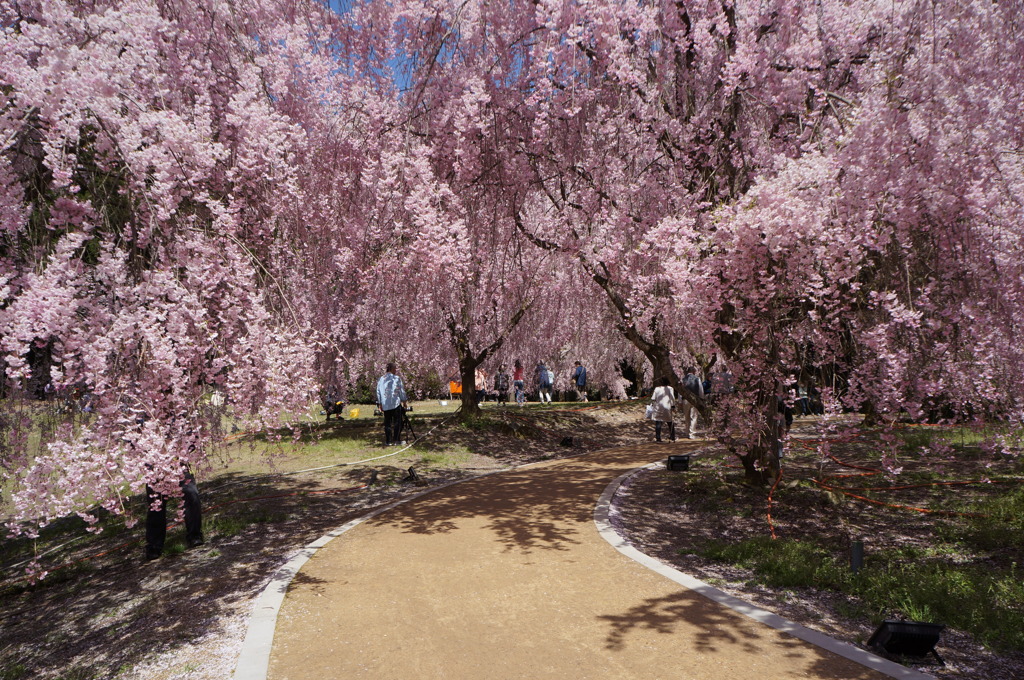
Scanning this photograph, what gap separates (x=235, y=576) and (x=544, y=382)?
76.3 ft

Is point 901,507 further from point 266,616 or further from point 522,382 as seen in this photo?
point 522,382

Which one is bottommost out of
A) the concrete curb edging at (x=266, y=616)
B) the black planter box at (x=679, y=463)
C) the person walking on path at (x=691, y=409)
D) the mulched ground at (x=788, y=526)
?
the mulched ground at (x=788, y=526)

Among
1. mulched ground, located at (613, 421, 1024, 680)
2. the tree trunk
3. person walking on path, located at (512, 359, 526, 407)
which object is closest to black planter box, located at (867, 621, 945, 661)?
mulched ground, located at (613, 421, 1024, 680)

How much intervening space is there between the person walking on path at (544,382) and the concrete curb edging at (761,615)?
2027 cm

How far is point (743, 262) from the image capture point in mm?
7184

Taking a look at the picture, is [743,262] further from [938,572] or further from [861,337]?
[938,572]

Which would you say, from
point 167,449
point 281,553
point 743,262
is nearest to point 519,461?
A: point 281,553

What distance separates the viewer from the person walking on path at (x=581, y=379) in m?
27.3

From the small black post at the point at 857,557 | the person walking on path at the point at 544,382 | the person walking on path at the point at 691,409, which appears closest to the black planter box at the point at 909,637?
the small black post at the point at 857,557

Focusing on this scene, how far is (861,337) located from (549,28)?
5.67 metres

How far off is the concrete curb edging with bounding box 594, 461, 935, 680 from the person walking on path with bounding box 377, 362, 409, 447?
7.13 m

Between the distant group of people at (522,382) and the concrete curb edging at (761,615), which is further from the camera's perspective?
the distant group of people at (522,382)

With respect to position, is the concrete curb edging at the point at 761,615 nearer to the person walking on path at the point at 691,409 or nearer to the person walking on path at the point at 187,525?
the person walking on path at the point at 187,525

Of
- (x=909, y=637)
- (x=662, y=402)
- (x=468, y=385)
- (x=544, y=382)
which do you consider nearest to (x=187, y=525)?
(x=909, y=637)
